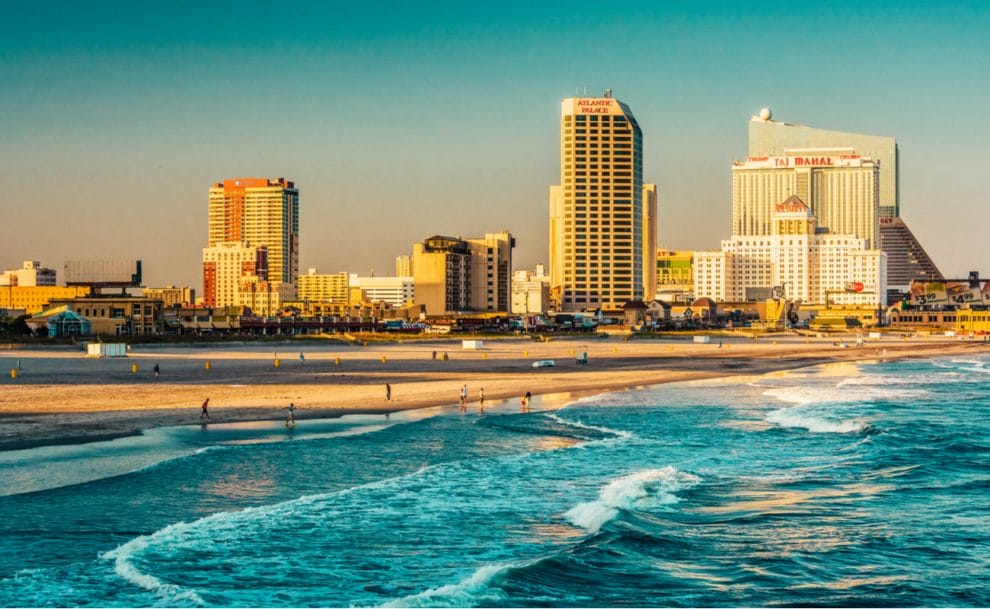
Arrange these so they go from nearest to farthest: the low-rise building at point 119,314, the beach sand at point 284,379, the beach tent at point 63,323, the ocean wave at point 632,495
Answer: the ocean wave at point 632,495 < the beach sand at point 284,379 < the beach tent at point 63,323 < the low-rise building at point 119,314

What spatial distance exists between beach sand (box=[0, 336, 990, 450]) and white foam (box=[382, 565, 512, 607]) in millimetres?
21744

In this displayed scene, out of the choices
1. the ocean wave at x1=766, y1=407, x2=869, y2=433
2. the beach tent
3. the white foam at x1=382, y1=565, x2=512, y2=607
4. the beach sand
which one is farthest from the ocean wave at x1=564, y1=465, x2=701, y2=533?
the beach tent

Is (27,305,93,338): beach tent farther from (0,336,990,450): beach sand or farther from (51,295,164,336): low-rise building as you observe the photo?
(0,336,990,450): beach sand

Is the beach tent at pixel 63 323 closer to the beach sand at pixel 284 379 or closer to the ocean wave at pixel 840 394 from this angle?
the beach sand at pixel 284 379

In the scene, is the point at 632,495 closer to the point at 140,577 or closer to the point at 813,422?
the point at 140,577

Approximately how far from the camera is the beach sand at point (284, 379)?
4681cm

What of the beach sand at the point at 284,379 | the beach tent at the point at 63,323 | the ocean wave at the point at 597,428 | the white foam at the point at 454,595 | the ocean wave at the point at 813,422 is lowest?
the white foam at the point at 454,595

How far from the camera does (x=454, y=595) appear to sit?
20.4 m

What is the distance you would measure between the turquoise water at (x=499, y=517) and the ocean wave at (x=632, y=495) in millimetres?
93

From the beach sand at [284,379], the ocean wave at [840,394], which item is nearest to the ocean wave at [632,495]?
the beach sand at [284,379]

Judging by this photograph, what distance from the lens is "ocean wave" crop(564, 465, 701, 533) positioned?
1079 inches

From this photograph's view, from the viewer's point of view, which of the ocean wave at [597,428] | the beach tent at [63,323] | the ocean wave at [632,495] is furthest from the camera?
the beach tent at [63,323]

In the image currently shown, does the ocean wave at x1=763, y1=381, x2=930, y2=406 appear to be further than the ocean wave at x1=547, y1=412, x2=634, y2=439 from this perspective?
Yes

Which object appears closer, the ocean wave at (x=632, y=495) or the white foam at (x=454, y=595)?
the white foam at (x=454, y=595)
